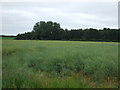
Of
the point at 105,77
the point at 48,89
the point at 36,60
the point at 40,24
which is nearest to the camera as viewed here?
the point at 48,89

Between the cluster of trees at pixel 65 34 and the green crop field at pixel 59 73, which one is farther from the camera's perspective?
the cluster of trees at pixel 65 34

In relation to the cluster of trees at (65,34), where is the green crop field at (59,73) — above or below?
below

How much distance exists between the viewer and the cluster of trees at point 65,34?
2454 inches

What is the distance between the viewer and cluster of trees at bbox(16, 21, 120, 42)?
62.3 metres

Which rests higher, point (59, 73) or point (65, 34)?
point (65, 34)

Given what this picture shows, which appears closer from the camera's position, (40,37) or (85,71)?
(85,71)

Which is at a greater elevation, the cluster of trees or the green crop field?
the cluster of trees

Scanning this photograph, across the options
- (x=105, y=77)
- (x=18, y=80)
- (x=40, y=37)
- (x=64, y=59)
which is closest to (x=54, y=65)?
(x=64, y=59)

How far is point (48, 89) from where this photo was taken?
565 cm

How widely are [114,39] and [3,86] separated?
5887 cm

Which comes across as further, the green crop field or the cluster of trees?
the cluster of trees

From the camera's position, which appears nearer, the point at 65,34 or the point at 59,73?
the point at 59,73

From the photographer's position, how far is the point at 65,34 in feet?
214

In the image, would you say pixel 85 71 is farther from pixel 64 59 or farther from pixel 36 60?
pixel 36 60
